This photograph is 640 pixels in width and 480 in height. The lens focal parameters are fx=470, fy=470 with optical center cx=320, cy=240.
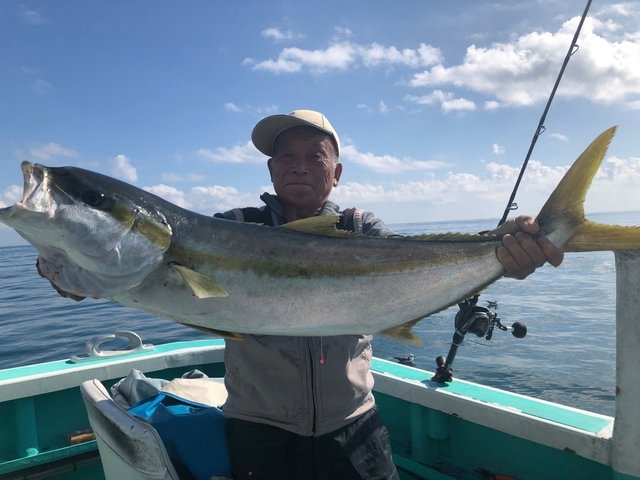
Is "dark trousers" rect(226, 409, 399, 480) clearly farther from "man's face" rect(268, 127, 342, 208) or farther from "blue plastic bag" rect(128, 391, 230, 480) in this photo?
"man's face" rect(268, 127, 342, 208)

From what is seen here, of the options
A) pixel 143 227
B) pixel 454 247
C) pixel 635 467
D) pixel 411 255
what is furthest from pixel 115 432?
pixel 635 467

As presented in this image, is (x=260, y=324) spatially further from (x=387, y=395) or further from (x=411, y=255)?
(x=387, y=395)

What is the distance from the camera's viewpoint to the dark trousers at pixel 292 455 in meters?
2.91

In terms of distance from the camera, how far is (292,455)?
2.94 metres

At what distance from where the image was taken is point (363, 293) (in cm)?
272

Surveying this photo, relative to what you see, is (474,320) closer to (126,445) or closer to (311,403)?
(311,403)

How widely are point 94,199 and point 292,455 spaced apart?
1916mm

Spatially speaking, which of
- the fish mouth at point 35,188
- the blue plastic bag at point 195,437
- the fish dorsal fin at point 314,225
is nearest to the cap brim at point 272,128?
the fish dorsal fin at point 314,225

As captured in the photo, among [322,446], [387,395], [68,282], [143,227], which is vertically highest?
[143,227]

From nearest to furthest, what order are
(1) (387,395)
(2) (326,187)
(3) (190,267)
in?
1. (3) (190,267)
2. (2) (326,187)
3. (1) (387,395)

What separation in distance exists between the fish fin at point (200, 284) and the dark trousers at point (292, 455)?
1.05m

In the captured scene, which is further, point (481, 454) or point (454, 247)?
point (481, 454)

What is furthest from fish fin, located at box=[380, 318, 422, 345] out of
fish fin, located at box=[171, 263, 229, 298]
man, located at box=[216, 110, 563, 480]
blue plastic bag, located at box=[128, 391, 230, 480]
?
blue plastic bag, located at box=[128, 391, 230, 480]

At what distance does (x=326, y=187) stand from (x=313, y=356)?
1.29m
